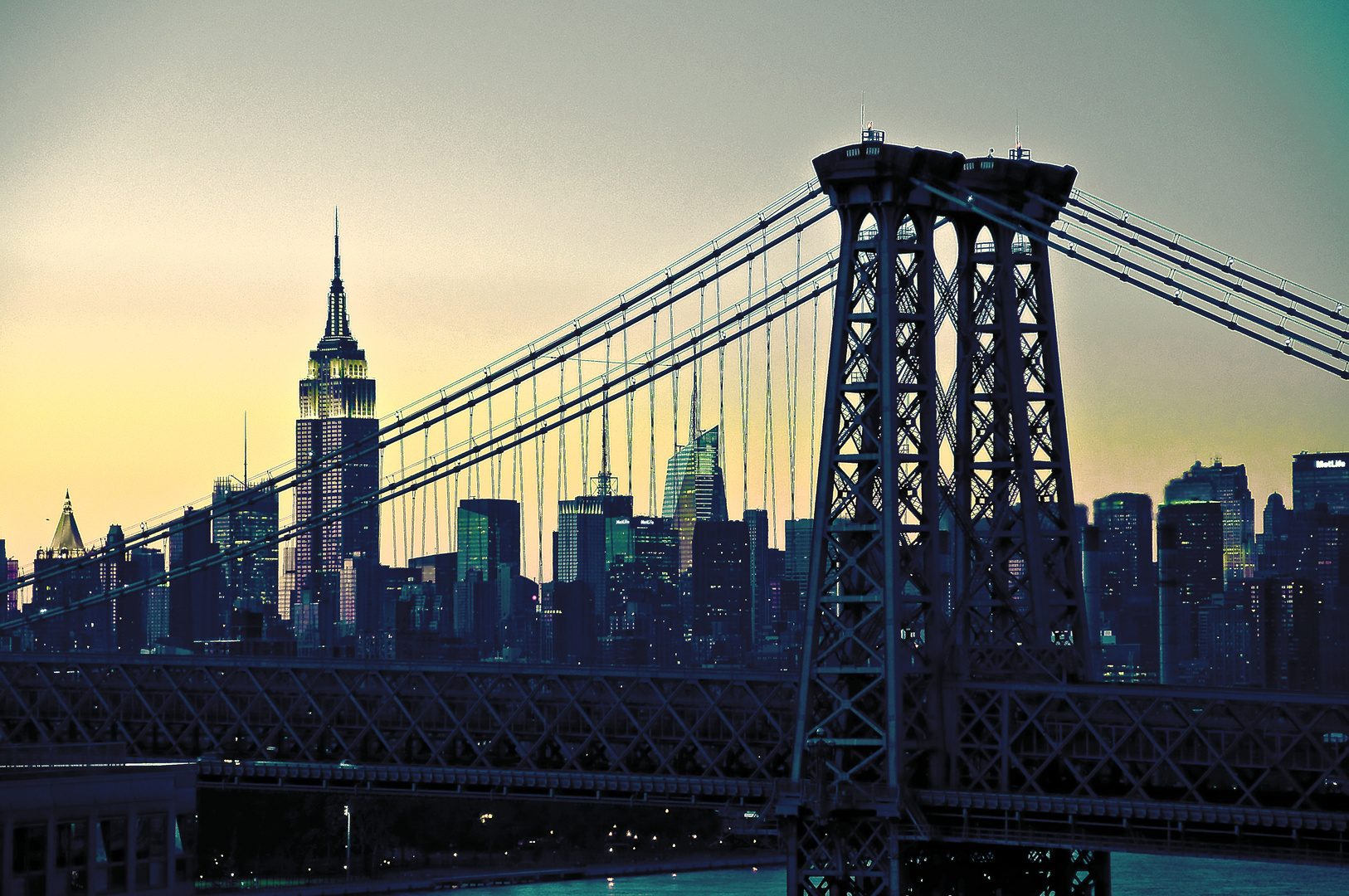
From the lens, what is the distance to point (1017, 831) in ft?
163

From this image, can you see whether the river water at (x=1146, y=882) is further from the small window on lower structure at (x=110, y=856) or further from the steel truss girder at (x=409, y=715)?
the small window on lower structure at (x=110, y=856)

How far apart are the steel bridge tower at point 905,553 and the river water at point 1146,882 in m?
71.1

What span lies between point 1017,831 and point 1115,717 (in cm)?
331

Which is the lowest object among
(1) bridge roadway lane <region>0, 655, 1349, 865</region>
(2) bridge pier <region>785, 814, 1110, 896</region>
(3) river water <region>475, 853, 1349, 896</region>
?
(3) river water <region>475, 853, 1349, 896</region>

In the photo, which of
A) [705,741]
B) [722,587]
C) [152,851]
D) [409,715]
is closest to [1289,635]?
[722,587]

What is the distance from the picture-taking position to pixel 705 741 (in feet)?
194

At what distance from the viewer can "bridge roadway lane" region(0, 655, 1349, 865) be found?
48.0 meters

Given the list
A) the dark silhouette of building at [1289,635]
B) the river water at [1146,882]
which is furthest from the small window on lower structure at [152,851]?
the dark silhouette of building at [1289,635]

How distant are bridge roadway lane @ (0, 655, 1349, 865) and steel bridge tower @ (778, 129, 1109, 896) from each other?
80cm

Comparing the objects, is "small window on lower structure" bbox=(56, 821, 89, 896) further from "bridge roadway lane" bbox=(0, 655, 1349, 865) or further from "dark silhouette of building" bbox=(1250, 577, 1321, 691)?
"dark silhouette of building" bbox=(1250, 577, 1321, 691)

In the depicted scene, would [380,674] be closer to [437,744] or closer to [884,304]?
[437,744]

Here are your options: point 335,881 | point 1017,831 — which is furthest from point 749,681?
point 335,881

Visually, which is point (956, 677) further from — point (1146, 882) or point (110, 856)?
point (1146, 882)

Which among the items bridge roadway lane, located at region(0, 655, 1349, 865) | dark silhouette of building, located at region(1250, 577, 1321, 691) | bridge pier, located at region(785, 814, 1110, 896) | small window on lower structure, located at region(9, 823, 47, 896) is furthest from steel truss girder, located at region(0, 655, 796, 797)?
dark silhouette of building, located at region(1250, 577, 1321, 691)
